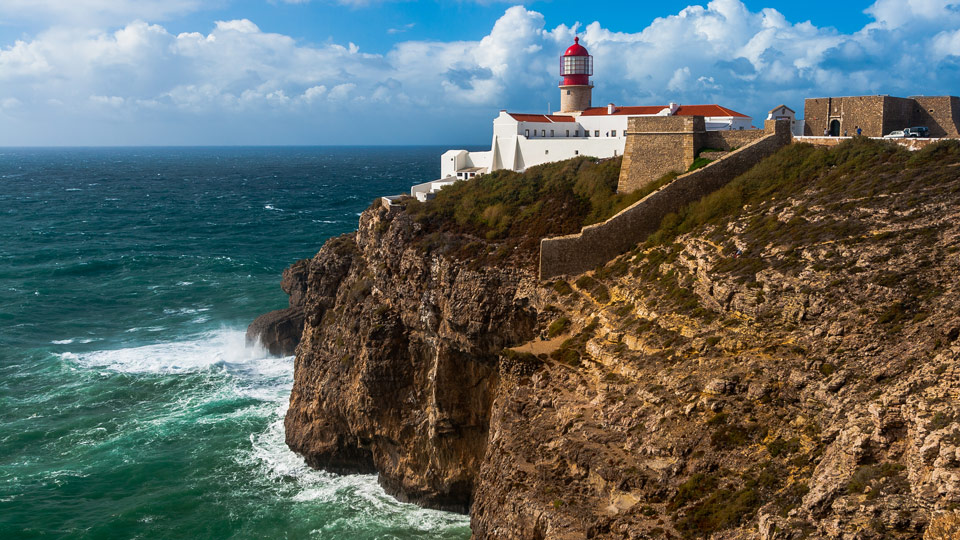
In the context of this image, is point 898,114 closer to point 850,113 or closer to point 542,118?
point 850,113

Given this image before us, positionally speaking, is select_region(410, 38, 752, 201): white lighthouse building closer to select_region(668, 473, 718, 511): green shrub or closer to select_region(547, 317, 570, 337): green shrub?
select_region(547, 317, 570, 337): green shrub

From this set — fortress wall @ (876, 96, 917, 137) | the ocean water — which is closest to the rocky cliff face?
the ocean water

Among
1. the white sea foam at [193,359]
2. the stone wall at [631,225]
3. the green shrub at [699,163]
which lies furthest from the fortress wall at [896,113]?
the white sea foam at [193,359]

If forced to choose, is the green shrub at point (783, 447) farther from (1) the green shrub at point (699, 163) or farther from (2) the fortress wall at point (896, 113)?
(2) the fortress wall at point (896, 113)

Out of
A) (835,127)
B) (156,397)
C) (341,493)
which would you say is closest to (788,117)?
(835,127)

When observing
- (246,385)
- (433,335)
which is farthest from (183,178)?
(433,335)

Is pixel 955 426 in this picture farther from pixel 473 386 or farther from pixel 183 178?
pixel 183 178
